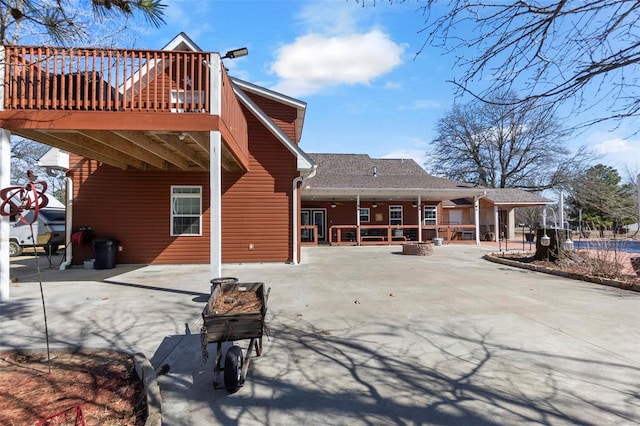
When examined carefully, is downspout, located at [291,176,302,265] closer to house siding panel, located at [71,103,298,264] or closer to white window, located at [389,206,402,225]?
house siding panel, located at [71,103,298,264]

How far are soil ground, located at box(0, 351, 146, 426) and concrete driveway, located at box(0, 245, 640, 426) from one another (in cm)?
26

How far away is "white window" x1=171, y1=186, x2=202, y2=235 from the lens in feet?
32.4

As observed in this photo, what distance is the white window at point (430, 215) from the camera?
2016 cm

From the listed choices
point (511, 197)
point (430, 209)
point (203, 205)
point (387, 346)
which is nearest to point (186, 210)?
point (203, 205)

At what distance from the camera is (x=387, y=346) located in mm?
3658

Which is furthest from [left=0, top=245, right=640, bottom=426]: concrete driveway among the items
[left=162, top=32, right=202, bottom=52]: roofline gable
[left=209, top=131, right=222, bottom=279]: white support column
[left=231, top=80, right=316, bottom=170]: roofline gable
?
[left=162, top=32, right=202, bottom=52]: roofline gable

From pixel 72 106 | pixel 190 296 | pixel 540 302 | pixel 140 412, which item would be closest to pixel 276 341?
pixel 140 412

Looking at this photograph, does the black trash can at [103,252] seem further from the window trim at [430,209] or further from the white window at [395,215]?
the window trim at [430,209]

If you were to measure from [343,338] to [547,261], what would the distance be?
8741mm

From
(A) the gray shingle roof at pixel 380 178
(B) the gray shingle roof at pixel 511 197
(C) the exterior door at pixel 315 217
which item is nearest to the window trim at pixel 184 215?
(A) the gray shingle roof at pixel 380 178

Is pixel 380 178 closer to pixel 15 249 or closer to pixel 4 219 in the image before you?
pixel 4 219

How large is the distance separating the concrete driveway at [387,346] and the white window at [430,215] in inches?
510

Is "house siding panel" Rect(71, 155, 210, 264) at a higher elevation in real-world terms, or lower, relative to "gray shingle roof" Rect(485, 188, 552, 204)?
lower

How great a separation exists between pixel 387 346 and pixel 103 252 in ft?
28.8
